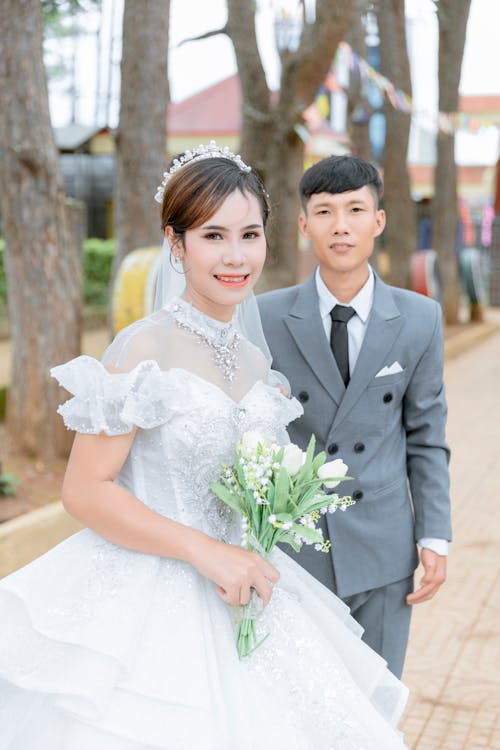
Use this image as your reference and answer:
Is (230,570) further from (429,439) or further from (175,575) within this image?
(429,439)

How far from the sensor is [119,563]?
93.5 inches

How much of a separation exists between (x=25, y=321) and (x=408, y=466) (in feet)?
13.6

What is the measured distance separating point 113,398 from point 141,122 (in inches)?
261

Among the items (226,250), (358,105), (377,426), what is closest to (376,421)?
(377,426)

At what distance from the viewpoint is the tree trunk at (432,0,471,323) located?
18203 mm

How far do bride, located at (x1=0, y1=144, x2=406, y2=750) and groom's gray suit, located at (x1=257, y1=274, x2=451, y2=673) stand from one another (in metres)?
0.54

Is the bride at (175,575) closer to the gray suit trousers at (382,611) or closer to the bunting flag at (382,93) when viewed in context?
the gray suit trousers at (382,611)

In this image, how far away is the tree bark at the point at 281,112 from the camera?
9.78 meters

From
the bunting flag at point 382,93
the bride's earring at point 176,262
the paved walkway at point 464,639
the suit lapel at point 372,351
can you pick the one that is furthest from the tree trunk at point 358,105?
the bride's earring at point 176,262

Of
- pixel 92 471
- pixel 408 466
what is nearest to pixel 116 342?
pixel 92 471

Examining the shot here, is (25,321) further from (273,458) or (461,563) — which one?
(273,458)

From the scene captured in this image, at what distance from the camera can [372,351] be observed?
10.1 ft

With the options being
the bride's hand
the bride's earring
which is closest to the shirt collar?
the bride's earring

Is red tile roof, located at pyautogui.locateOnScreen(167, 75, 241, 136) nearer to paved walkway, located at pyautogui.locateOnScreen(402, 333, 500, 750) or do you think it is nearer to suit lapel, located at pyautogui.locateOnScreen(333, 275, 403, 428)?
paved walkway, located at pyautogui.locateOnScreen(402, 333, 500, 750)
